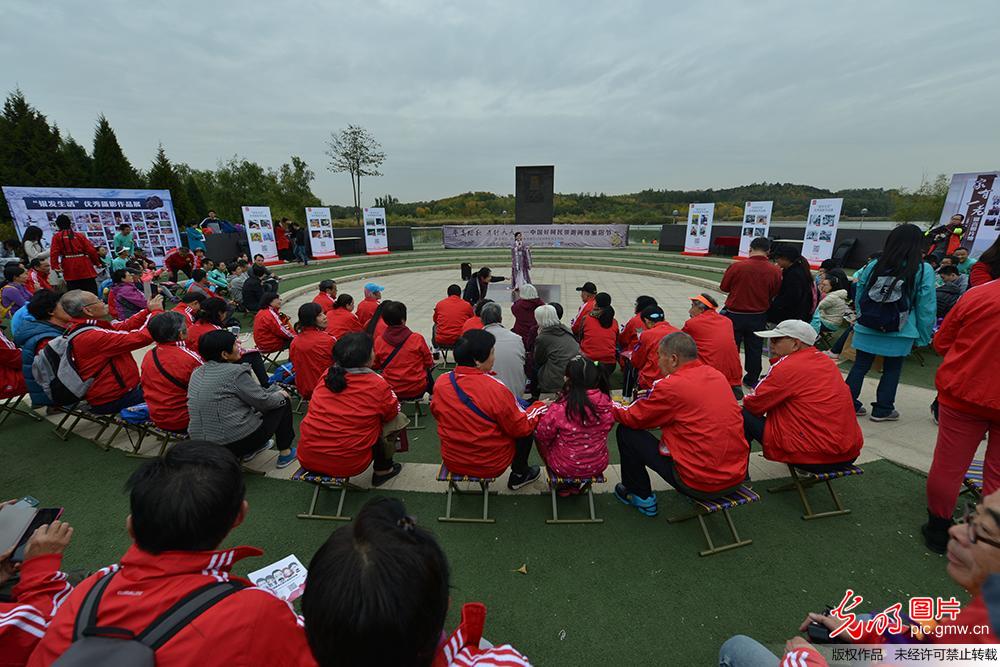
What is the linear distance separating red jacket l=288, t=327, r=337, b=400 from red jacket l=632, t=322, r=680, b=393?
3553 millimetres

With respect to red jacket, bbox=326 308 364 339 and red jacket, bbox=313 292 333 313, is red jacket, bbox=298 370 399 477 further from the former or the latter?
red jacket, bbox=313 292 333 313

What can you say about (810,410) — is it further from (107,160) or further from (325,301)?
(107,160)

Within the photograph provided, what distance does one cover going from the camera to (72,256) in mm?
8242

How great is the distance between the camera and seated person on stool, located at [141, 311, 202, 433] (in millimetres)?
3771

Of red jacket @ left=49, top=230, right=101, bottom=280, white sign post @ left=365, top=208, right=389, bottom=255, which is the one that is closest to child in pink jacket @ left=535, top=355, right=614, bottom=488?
red jacket @ left=49, top=230, right=101, bottom=280

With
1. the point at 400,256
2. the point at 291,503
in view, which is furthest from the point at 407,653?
the point at 400,256

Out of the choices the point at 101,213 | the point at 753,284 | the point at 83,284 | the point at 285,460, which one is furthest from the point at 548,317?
the point at 101,213

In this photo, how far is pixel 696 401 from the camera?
287 cm

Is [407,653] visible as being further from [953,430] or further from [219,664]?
[953,430]

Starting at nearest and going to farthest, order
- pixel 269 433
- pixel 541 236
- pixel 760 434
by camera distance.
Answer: pixel 760 434, pixel 269 433, pixel 541 236

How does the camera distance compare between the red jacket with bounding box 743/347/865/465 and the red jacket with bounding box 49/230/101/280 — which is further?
the red jacket with bounding box 49/230/101/280

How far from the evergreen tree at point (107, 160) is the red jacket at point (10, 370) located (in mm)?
24722

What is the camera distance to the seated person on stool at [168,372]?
3771mm

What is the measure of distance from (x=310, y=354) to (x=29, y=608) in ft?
10.7
